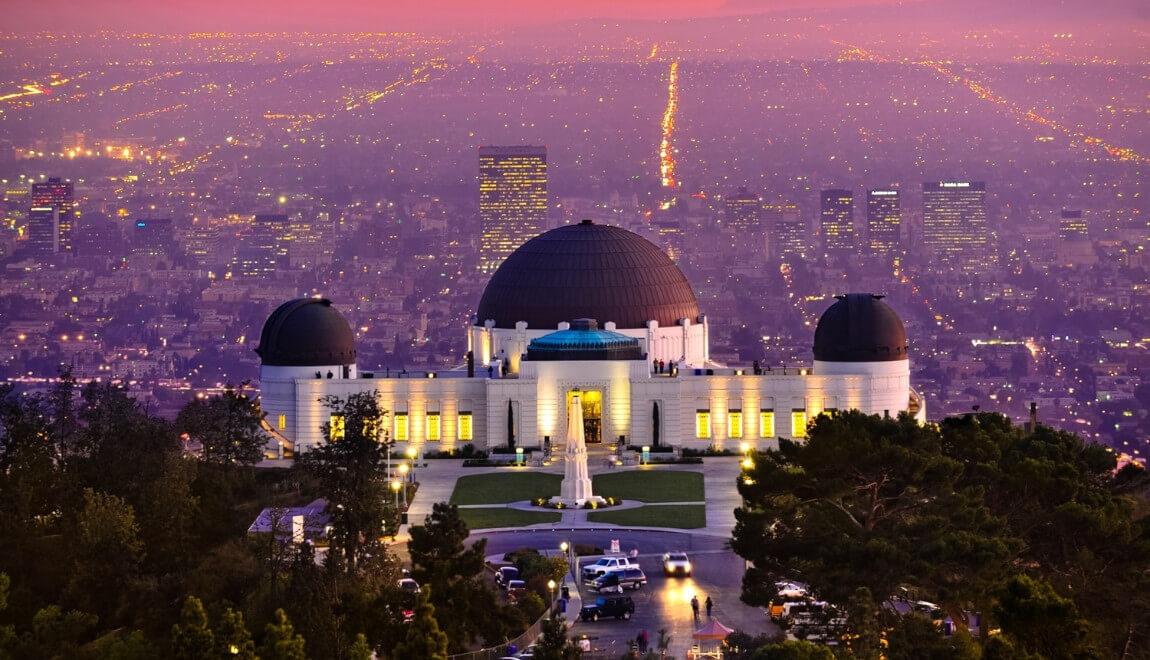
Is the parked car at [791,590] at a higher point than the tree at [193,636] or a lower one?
higher

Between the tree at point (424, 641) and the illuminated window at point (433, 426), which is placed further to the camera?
the illuminated window at point (433, 426)

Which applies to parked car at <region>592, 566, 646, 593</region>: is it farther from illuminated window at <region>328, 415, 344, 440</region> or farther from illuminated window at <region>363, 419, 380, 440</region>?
illuminated window at <region>328, 415, 344, 440</region>

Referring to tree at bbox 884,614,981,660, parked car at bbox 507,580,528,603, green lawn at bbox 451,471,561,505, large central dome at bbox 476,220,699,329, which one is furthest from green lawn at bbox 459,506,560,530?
tree at bbox 884,614,981,660

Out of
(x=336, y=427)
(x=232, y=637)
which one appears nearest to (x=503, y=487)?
(x=336, y=427)

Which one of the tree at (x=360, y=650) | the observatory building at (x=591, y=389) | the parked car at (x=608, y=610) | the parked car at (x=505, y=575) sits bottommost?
the tree at (x=360, y=650)

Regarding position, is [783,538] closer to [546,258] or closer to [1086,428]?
[546,258]

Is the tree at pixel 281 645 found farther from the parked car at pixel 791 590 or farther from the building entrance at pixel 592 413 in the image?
the building entrance at pixel 592 413

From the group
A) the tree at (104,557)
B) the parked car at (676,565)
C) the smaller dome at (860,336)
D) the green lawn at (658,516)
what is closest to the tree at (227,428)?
→ the green lawn at (658,516)

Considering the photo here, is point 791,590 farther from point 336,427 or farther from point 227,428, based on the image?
point 227,428
